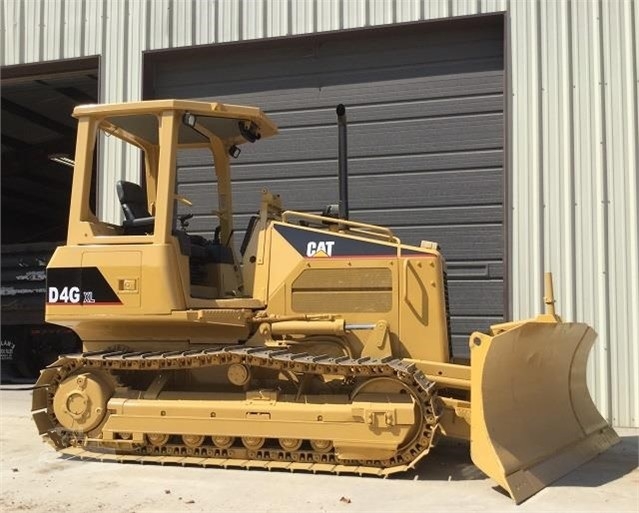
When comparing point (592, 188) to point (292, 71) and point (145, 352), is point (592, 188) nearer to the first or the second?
point (292, 71)

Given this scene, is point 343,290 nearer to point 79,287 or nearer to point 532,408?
point 532,408

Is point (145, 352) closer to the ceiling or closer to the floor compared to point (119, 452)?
closer to the ceiling

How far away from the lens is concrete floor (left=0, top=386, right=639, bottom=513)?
4.69 metres

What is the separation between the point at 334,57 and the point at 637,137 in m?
3.95

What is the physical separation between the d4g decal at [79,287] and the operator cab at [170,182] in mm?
285

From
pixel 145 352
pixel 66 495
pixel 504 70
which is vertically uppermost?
pixel 504 70

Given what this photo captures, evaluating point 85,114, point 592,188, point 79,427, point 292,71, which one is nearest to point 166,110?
point 85,114

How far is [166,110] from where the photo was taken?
6027mm

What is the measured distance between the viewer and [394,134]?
9094 millimetres

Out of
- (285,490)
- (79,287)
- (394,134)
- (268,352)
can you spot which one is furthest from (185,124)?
(394,134)

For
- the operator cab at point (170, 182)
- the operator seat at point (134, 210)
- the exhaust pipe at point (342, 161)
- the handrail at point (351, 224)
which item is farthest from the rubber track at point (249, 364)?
the exhaust pipe at point (342, 161)

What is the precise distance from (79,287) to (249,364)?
166 centimetres

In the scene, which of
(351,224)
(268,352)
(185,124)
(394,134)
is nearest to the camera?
(268,352)

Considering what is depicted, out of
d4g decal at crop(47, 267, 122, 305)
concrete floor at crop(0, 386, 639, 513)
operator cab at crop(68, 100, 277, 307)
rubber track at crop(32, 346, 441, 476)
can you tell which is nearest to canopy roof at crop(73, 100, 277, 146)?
operator cab at crop(68, 100, 277, 307)
